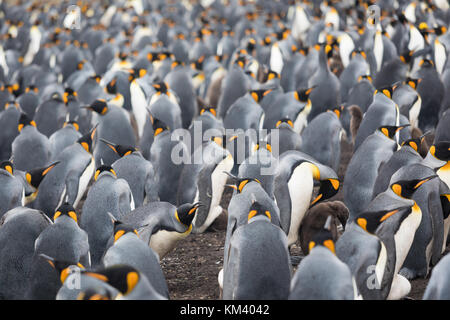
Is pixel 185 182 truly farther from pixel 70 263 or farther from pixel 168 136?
pixel 70 263

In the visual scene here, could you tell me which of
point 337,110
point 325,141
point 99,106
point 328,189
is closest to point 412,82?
point 337,110

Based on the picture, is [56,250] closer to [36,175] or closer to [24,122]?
[36,175]

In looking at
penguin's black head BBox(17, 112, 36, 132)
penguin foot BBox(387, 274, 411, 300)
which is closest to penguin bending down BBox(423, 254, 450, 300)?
penguin foot BBox(387, 274, 411, 300)

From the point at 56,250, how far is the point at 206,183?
1.81 m

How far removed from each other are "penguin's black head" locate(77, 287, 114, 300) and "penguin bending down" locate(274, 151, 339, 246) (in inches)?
76.4

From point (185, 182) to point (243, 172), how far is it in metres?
0.55

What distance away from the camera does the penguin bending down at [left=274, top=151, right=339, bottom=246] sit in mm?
4668

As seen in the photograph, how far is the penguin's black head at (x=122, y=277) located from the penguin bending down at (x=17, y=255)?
106 centimetres

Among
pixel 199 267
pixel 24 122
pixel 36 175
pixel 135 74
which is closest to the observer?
pixel 199 267

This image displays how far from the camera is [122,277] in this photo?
2.78 meters

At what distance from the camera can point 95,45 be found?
13289 mm

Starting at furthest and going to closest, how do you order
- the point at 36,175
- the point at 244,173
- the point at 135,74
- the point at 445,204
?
the point at 135,74 → the point at 36,175 → the point at 244,173 → the point at 445,204

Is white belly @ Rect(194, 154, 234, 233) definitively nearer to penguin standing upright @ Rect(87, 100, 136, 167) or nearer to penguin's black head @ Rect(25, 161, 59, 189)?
penguin's black head @ Rect(25, 161, 59, 189)
